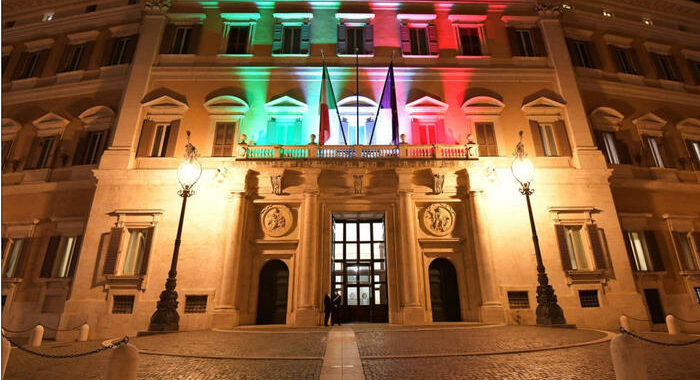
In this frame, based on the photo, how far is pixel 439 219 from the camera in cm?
1477

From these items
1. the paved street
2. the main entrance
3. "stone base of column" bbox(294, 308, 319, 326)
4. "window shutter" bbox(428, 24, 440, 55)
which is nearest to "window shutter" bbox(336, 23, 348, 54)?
"window shutter" bbox(428, 24, 440, 55)

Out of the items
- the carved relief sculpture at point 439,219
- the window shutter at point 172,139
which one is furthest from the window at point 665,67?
the window shutter at point 172,139

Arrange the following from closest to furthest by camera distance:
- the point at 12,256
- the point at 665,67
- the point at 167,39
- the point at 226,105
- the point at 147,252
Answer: the point at 147,252 < the point at 12,256 < the point at 226,105 < the point at 167,39 < the point at 665,67

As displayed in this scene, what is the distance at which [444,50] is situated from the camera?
60.0 feet

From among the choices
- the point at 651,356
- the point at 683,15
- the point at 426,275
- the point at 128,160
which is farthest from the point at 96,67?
the point at 683,15

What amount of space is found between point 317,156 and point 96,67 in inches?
511

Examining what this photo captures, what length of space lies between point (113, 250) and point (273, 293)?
6281 mm

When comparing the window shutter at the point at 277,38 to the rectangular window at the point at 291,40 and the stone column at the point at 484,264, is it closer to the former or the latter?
the rectangular window at the point at 291,40

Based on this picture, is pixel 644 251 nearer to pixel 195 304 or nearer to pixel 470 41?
pixel 470 41

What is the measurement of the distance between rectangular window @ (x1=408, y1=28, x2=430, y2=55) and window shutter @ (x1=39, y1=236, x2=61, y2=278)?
1810 cm

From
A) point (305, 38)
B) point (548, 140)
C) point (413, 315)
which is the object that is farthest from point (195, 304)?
point (548, 140)

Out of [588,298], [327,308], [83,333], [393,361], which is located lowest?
[393,361]

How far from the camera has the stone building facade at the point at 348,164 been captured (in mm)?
13836

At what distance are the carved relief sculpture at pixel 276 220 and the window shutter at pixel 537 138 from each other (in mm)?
11188
